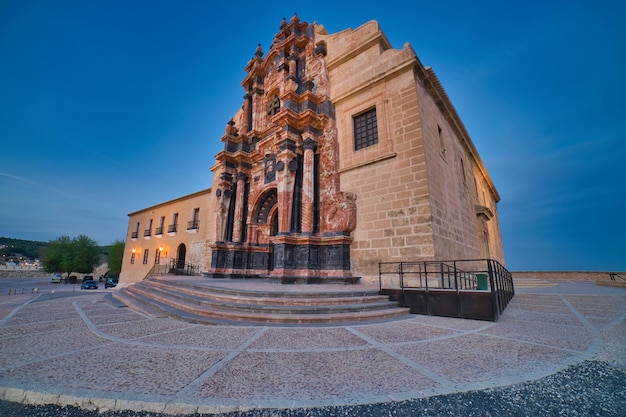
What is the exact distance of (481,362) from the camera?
236 centimetres

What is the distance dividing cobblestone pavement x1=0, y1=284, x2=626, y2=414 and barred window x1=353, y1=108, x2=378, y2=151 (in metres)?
6.79

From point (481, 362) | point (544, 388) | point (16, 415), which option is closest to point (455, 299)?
point (481, 362)

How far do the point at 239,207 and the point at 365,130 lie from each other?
7.45 m

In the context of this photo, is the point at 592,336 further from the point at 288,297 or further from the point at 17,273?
the point at 17,273

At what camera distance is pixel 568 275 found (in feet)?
60.8

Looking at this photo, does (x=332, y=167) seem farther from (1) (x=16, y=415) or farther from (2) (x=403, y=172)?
(1) (x=16, y=415)

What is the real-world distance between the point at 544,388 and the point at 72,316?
7402mm

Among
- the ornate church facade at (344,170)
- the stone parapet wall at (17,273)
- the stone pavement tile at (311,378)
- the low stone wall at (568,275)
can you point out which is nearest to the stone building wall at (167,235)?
the ornate church facade at (344,170)

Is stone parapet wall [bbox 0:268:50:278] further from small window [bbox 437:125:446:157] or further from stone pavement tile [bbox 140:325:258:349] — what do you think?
small window [bbox 437:125:446:157]

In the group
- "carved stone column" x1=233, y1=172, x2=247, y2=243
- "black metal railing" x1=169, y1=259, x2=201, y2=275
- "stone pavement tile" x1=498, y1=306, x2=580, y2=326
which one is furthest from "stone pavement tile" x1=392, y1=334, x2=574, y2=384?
"black metal railing" x1=169, y1=259, x2=201, y2=275

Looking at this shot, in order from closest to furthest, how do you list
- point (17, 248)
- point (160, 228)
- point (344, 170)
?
point (344, 170) → point (160, 228) → point (17, 248)

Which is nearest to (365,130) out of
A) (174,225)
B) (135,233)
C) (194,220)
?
(194,220)

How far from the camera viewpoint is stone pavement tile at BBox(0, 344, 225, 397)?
1.82 m

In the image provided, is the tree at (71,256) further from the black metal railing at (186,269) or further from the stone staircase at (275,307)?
the stone staircase at (275,307)
